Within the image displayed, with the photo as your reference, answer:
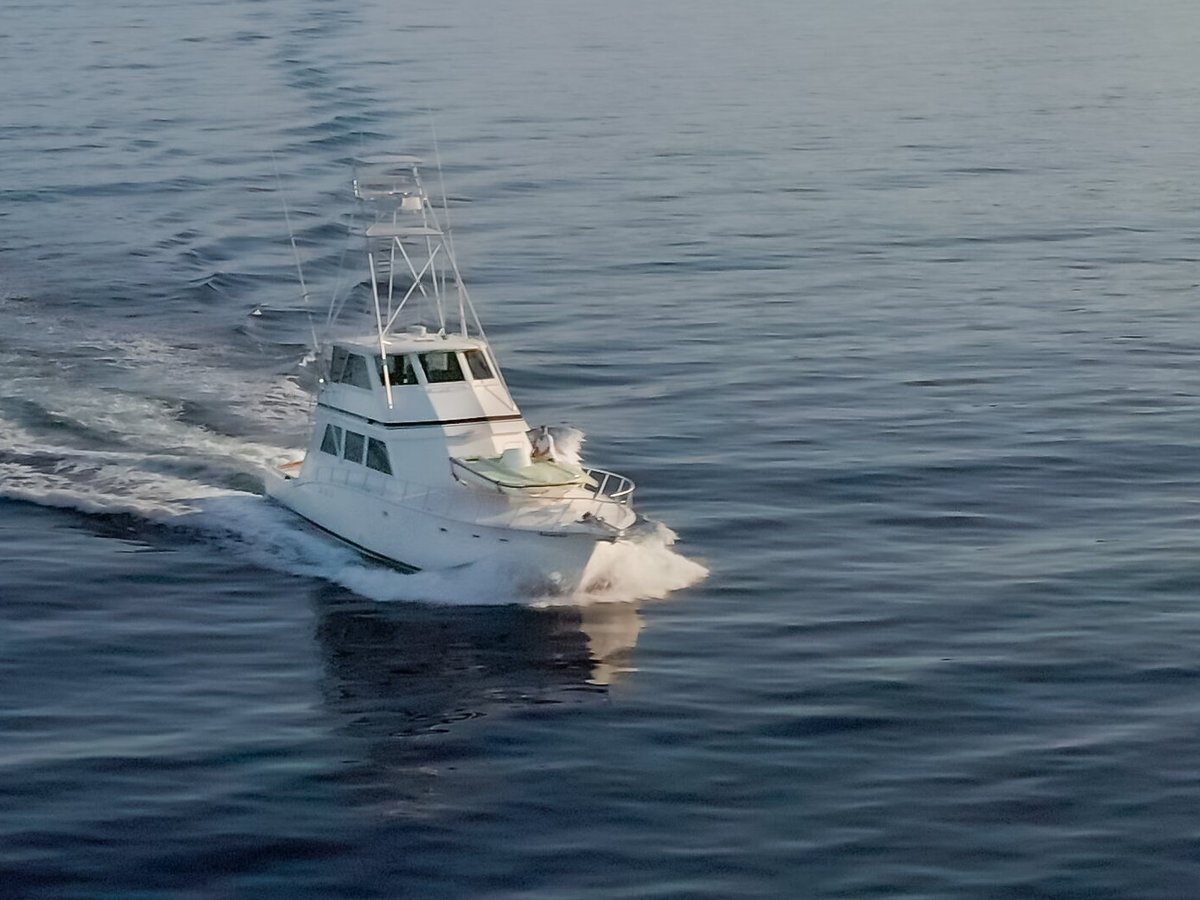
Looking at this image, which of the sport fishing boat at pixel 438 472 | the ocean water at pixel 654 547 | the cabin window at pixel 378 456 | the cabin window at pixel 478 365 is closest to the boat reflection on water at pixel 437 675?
the ocean water at pixel 654 547

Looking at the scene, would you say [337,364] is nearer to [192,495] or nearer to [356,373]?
[356,373]

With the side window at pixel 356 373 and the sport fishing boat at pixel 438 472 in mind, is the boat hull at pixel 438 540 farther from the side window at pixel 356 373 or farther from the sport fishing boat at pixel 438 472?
the side window at pixel 356 373

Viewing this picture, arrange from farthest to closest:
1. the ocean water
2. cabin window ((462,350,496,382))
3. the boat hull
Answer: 1. cabin window ((462,350,496,382))
2. the boat hull
3. the ocean water

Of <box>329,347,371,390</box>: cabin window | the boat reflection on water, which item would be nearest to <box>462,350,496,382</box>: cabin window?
<box>329,347,371,390</box>: cabin window

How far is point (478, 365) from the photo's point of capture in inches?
1531

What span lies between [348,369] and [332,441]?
1523 millimetres

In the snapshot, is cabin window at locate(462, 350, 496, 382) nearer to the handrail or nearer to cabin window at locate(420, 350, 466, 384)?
cabin window at locate(420, 350, 466, 384)

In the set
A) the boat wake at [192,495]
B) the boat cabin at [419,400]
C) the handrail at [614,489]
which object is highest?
the boat cabin at [419,400]

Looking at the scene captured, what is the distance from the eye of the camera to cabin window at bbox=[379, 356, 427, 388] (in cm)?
3841

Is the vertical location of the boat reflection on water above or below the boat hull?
below

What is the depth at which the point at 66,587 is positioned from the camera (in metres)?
35.9

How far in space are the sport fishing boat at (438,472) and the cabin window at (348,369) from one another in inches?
1.4

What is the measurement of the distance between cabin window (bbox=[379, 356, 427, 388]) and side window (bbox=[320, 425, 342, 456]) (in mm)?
1639

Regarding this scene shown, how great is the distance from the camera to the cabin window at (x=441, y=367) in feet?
126
